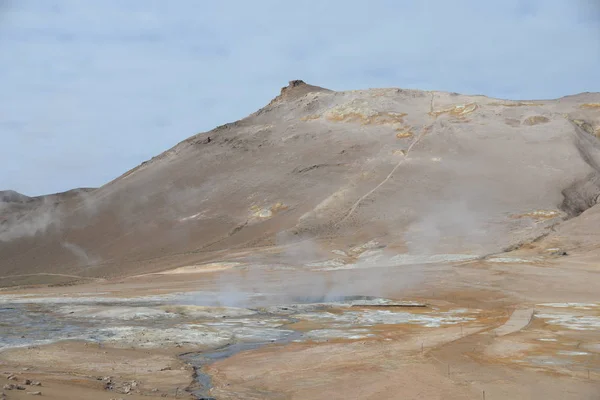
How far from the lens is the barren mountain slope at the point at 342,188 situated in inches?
2420

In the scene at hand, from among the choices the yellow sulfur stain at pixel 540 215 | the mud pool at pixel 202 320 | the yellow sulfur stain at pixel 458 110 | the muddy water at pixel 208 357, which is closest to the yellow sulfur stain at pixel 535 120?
the yellow sulfur stain at pixel 458 110

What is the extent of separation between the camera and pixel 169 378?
13609 mm

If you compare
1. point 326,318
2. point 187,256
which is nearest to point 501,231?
point 187,256

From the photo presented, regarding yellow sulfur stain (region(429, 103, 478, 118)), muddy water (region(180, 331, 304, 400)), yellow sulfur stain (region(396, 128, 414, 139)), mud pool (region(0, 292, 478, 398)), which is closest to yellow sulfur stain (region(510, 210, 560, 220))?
yellow sulfur stain (region(396, 128, 414, 139))

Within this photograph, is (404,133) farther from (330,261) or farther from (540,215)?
(330,261)

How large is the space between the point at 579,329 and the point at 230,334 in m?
11.0

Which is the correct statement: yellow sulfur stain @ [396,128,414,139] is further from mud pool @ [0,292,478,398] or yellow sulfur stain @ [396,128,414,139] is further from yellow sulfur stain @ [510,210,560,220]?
mud pool @ [0,292,478,398]

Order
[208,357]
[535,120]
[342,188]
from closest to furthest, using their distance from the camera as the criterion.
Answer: [208,357], [342,188], [535,120]

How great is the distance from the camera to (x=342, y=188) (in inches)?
2815

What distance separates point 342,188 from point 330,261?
21.0 m

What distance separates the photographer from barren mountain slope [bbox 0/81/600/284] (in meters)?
61.5

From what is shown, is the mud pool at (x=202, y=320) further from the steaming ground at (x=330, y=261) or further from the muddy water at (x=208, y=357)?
the steaming ground at (x=330, y=261)

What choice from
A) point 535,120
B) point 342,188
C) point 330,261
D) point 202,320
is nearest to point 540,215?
point 330,261

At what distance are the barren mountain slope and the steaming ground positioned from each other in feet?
0.94
